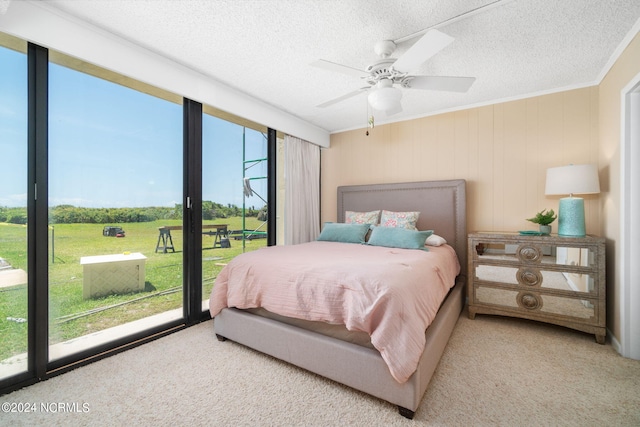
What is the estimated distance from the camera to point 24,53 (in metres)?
1.85

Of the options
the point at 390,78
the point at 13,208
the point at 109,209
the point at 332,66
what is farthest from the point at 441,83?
the point at 13,208

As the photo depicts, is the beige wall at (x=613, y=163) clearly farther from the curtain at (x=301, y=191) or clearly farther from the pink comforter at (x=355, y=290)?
the curtain at (x=301, y=191)

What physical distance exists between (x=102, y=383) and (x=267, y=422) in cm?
121

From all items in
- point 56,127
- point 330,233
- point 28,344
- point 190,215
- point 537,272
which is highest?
point 56,127

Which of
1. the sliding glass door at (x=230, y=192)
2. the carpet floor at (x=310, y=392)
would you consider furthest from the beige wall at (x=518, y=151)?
the sliding glass door at (x=230, y=192)

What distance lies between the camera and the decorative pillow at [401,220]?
336cm

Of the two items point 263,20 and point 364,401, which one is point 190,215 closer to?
point 263,20

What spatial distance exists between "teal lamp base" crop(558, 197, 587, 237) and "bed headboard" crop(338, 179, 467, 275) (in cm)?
94

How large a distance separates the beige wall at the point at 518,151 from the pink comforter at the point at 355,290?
1.29 meters

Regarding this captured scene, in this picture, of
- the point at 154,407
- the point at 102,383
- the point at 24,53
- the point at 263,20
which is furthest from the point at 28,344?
the point at 263,20

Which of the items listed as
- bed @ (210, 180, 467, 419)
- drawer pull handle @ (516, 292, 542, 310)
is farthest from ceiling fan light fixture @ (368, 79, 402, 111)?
drawer pull handle @ (516, 292, 542, 310)

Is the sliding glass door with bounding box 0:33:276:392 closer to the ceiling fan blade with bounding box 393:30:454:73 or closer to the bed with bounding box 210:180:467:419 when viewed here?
the bed with bounding box 210:180:467:419

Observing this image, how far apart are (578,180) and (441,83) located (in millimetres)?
1616

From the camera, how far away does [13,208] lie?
180 centimetres
